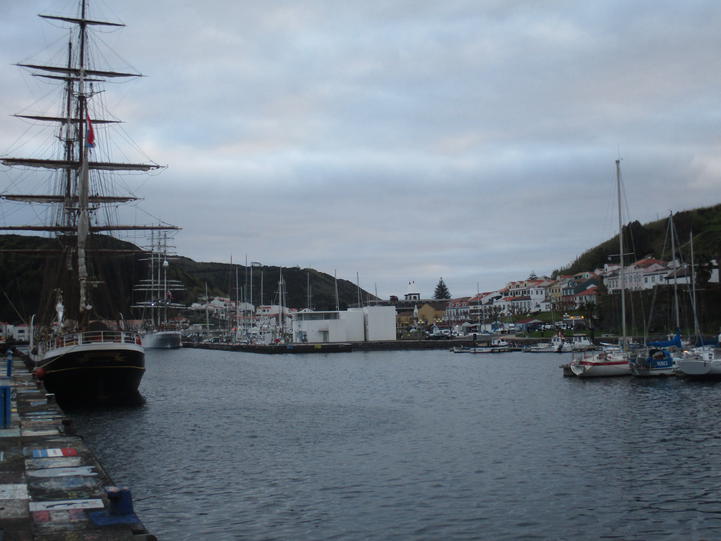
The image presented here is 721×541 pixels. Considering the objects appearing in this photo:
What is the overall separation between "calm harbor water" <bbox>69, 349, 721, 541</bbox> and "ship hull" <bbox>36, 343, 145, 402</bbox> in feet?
9.03

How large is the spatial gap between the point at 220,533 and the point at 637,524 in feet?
32.3

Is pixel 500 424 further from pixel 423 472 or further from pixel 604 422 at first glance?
pixel 423 472

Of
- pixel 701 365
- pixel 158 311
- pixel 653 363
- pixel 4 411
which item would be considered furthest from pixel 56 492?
pixel 158 311

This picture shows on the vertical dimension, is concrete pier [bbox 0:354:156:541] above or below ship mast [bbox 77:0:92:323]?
below

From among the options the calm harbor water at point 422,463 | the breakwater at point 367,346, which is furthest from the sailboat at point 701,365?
the breakwater at point 367,346

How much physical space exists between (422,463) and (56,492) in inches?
488

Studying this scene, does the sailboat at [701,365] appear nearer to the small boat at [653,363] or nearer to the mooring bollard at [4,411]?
the small boat at [653,363]

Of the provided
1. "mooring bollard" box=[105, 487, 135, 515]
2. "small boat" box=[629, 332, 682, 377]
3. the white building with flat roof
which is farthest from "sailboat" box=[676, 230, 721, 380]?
the white building with flat roof

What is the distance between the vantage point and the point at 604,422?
33.8m

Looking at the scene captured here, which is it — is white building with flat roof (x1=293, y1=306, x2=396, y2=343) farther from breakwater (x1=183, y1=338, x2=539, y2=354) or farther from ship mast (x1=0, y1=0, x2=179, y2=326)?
ship mast (x1=0, y1=0, x2=179, y2=326)

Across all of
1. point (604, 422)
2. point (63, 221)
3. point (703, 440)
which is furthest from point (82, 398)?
point (703, 440)

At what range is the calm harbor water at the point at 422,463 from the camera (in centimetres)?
1753

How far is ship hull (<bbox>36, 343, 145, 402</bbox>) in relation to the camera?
134 ft

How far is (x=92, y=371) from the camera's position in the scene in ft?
136
